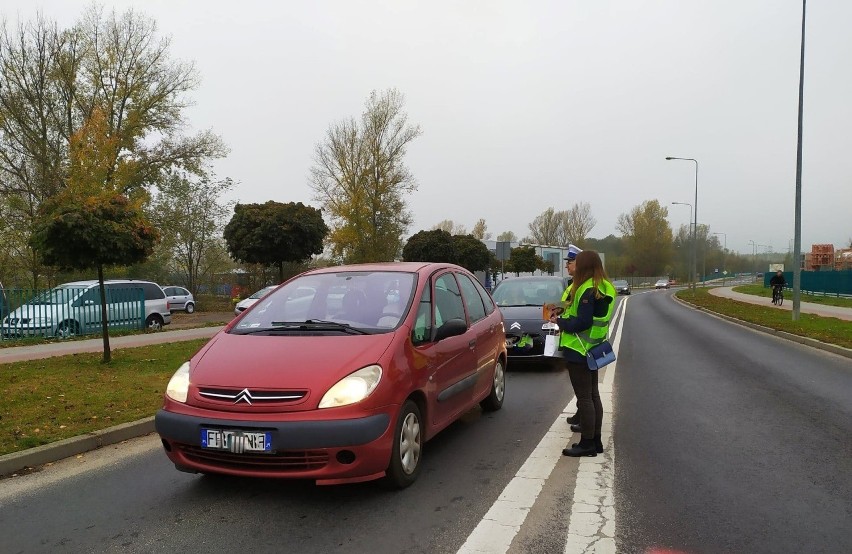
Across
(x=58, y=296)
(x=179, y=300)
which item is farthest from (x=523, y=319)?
(x=179, y=300)

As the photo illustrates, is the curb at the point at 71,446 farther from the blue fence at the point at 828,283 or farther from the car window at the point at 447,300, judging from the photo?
the blue fence at the point at 828,283

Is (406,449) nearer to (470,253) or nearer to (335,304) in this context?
(335,304)

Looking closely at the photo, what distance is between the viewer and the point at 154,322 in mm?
18453

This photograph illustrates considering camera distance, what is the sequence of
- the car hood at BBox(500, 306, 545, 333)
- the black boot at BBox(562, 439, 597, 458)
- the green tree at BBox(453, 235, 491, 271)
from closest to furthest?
the black boot at BBox(562, 439, 597, 458) < the car hood at BBox(500, 306, 545, 333) < the green tree at BBox(453, 235, 491, 271)

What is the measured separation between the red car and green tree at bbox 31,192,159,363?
5.50 metres

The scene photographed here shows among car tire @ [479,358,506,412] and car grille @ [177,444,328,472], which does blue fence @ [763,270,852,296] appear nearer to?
car tire @ [479,358,506,412]

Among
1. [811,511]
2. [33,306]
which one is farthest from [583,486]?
[33,306]

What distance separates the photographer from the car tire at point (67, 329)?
15250 mm

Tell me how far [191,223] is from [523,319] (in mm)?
29649

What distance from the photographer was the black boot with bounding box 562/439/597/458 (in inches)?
197

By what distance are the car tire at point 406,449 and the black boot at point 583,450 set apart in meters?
1.36

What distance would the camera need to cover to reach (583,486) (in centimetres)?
428

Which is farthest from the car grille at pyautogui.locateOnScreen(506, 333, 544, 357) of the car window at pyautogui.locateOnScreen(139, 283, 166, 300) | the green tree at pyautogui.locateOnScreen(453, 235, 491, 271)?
the green tree at pyautogui.locateOnScreen(453, 235, 491, 271)

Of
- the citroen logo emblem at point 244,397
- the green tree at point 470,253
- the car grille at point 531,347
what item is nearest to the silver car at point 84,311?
the car grille at point 531,347
